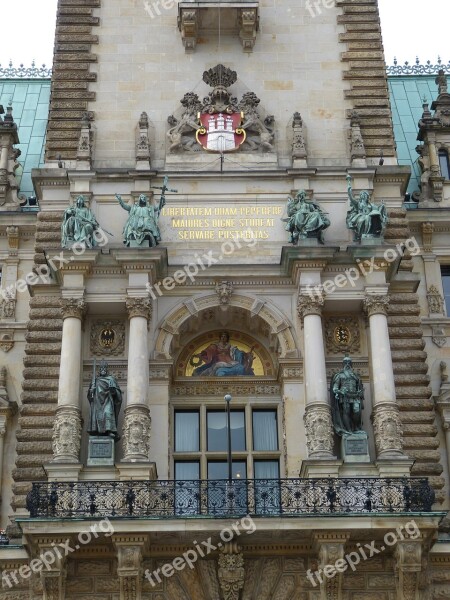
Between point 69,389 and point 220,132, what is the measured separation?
8.14 metres

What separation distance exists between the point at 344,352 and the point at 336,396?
5.38 ft

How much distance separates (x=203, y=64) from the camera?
29.6 metres

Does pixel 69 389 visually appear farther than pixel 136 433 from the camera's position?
Yes

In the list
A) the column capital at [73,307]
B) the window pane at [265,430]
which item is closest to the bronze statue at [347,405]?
the window pane at [265,430]

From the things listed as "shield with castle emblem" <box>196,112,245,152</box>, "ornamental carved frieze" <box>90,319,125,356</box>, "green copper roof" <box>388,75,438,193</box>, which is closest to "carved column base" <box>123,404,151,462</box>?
"ornamental carved frieze" <box>90,319,125,356</box>

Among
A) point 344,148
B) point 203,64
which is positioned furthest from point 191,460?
point 203,64

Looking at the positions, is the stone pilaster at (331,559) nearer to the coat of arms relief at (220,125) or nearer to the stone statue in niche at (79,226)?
the stone statue in niche at (79,226)

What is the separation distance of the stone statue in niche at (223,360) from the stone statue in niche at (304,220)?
9.43 ft

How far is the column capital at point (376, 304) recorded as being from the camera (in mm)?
24906

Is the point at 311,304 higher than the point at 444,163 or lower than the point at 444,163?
lower

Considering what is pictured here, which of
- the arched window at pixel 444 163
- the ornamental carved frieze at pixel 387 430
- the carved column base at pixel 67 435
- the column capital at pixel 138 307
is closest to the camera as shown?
the carved column base at pixel 67 435

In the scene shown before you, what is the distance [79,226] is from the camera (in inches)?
1016

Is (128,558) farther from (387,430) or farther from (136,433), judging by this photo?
(387,430)

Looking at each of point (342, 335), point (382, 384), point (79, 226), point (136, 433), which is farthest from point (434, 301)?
point (79, 226)
